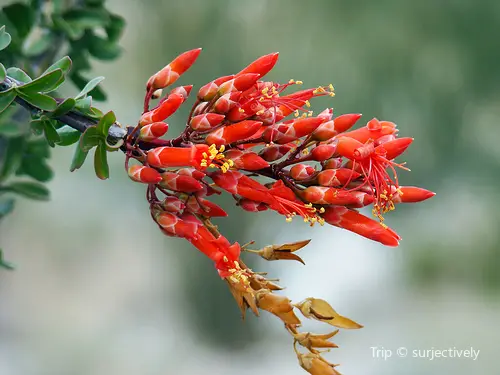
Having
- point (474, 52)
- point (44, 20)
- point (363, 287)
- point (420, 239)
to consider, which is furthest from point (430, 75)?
point (44, 20)

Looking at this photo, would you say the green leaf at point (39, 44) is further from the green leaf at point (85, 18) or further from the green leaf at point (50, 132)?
the green leaf at point (50, 132)

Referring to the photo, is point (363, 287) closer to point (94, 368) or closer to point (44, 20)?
point (94, 368)

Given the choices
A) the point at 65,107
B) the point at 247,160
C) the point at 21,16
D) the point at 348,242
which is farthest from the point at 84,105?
the point at 348,242

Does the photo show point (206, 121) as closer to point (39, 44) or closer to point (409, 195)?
point (409, 195)

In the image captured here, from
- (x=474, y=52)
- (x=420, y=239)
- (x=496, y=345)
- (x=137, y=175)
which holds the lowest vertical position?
(x=496, y=345)

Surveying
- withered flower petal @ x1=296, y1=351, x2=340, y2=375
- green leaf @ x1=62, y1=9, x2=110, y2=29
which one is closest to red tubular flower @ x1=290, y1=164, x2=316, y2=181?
withered flower petal @ x1=296, y1=351, x2=340, y2=375

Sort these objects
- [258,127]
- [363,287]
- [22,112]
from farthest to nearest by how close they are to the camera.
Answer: [363,287]
[22,112]
[258,127]
